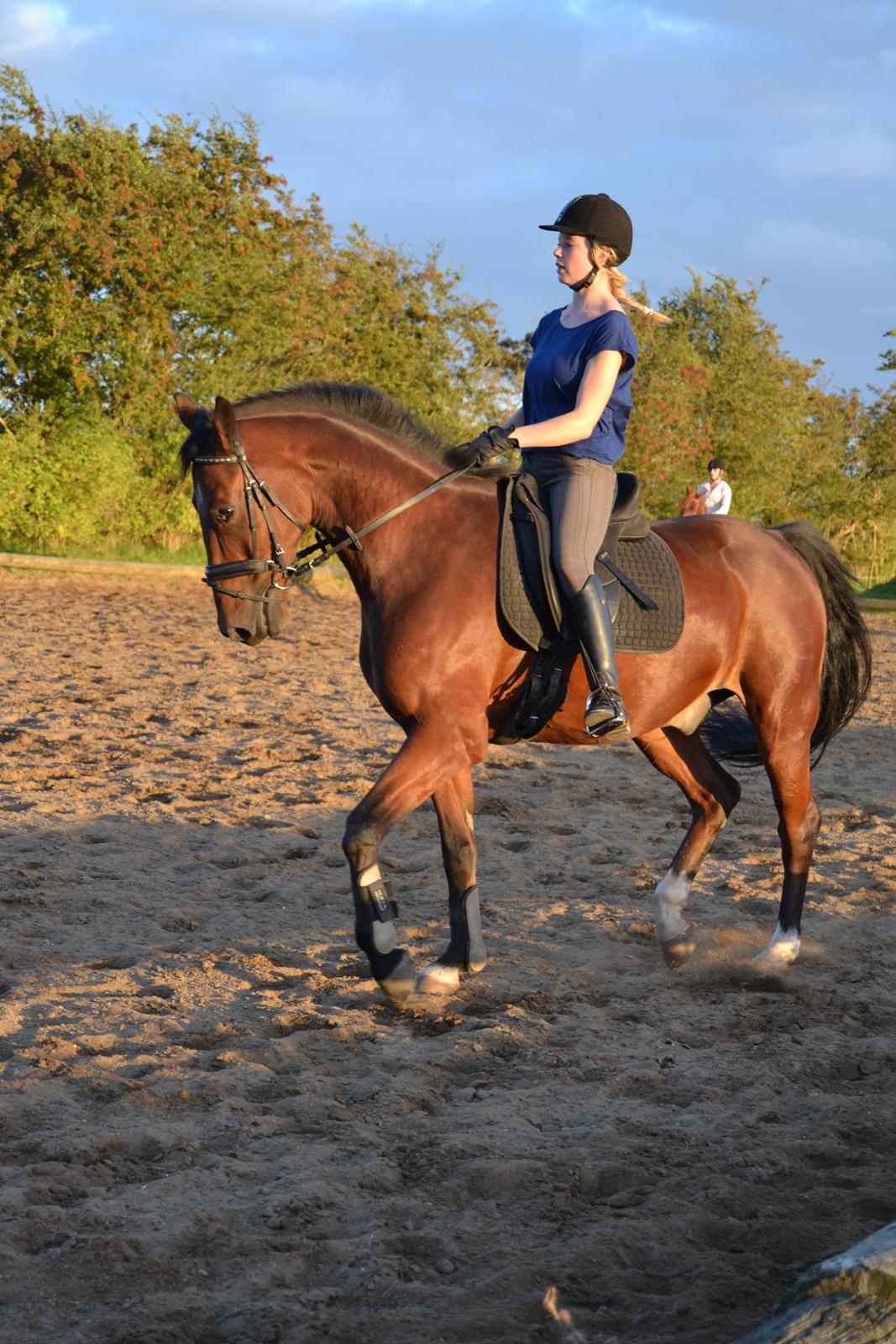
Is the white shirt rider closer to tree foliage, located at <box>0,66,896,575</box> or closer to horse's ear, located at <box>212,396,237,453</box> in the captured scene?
tree foliage, located at <box>0,66,896,575</box>

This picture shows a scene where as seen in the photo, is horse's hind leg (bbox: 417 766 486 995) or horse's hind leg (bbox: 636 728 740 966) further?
horse's hind leg (bbox: 636 728 740 966)

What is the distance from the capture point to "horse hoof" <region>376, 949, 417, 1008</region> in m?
4.57

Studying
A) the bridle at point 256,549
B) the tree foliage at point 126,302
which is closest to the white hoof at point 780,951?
the bridle at point 256,549

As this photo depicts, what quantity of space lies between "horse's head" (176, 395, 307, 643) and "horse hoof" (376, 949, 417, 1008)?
4.12 ft

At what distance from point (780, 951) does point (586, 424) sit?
2.27 meters

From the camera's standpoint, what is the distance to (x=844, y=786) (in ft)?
28.2

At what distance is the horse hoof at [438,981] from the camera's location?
487 cm

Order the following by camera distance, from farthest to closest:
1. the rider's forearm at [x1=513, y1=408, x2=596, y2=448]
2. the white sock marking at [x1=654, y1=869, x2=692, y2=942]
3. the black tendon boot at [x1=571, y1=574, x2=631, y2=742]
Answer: the white sock marking at [x1=654, y1=869, x2=692, y2=942]
the black tendon boot at [x1=571, y1=574, x2=631, y2=742]
the rider's forearm at [x1=513, y1=408, x2=596, y2=448]

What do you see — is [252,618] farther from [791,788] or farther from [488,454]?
[791,788]

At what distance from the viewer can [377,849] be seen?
4586 millimetres

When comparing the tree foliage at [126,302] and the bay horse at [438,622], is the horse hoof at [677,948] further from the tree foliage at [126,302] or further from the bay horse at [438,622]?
the tree foliage at [126,302]

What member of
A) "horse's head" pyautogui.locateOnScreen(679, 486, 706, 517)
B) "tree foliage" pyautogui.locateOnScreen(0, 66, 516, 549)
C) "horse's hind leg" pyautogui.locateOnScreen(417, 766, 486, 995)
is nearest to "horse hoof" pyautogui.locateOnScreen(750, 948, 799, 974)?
"horse's hind leg" pyautogui.locateOnScreen(417, 766, 486, 995)

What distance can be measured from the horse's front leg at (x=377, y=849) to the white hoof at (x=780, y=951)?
4.98 feet

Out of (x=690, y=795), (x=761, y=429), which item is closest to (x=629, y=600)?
(x=690, y=795)
